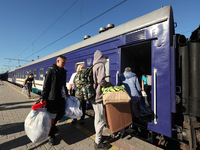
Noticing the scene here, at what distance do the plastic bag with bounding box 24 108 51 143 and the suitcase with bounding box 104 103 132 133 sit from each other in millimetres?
1251

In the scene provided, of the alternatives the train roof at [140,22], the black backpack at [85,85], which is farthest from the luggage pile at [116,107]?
the train roof at [140,22]

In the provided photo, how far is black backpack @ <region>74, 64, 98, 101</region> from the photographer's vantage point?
222cm

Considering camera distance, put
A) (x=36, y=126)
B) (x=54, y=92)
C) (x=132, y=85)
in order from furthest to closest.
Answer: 1. (x=132, y=85)
2. (x=54, y=92)
3. (x=36, y=126)

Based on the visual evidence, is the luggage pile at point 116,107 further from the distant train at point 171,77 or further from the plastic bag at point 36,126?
the plastic bag at point 36,126

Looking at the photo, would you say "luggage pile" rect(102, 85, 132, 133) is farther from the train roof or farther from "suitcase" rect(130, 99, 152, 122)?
the train roof

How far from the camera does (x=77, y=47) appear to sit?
14.8ft

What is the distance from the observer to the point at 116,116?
2.13 meters

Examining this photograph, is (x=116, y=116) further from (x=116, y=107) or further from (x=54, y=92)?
(x=54, y=92)

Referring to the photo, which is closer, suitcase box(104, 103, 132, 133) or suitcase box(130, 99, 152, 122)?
suitcase box(104, 103, 132, 133)

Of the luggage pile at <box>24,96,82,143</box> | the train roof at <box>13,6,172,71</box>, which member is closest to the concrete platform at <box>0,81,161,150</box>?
the luggage pile at <box>24,96,82,143</box>

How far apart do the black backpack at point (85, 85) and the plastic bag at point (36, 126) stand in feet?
2.64

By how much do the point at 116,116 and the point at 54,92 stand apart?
140 cm

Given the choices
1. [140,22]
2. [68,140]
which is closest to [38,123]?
[68,140]

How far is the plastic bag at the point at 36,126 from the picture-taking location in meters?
2.07
